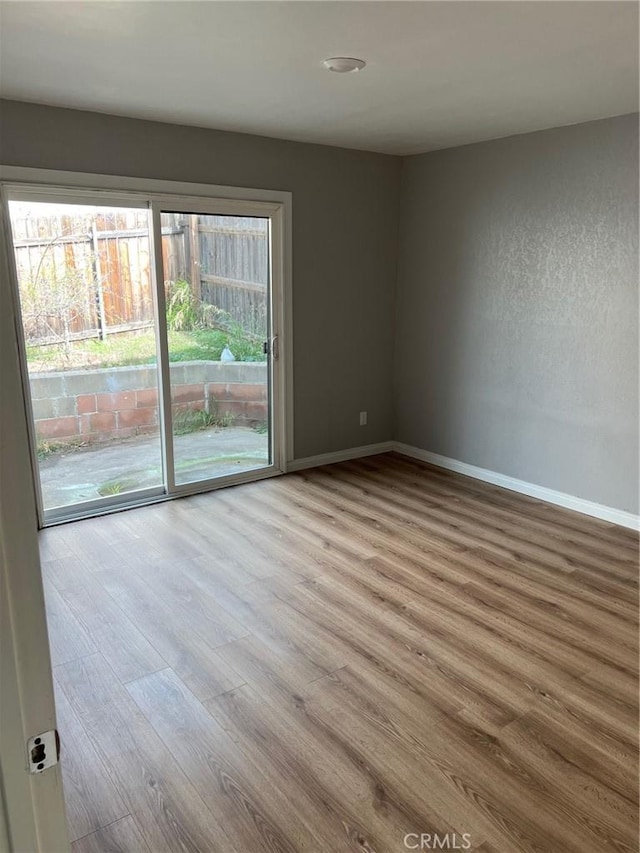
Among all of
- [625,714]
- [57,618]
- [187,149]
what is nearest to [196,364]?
[187,149]

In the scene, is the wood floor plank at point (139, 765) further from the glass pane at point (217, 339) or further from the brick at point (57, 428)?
the glass pane at point (217, 339)

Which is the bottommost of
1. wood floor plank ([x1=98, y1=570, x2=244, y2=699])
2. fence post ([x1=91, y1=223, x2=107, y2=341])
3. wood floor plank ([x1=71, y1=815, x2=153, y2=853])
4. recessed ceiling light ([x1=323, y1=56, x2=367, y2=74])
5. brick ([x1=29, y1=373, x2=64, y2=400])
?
wood floor plank ([x1=71, y1=815, x2=153, y2=853])

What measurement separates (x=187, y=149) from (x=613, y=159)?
2669mm

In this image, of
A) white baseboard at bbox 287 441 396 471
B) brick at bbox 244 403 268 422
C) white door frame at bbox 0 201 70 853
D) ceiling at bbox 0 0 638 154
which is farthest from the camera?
white baseboard at bbox 287 441 396 471

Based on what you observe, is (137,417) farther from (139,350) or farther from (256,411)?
(256,411)

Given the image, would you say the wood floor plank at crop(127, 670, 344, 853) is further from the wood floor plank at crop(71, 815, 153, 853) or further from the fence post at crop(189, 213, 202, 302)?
the fence post at crop(189, 213, 202, 302)

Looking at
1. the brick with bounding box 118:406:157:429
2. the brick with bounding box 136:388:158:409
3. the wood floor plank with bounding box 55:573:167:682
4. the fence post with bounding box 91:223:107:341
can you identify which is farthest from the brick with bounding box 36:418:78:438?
the wood floor plank with bounding box 55:573:167:682

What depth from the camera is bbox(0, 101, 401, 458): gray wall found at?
146 inches

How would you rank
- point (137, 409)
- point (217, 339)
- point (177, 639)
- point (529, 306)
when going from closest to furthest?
point (177, 639), point (137, 409), point (529, 306), point (217, 339)

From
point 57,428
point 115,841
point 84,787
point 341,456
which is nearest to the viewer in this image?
point 115,841

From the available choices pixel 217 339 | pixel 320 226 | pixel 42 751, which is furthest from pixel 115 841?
pixel 320 226

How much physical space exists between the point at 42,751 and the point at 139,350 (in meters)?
3.57

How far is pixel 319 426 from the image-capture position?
5.12 metres

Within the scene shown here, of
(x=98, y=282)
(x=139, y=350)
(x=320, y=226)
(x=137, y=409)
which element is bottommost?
(x=137, y=409)
